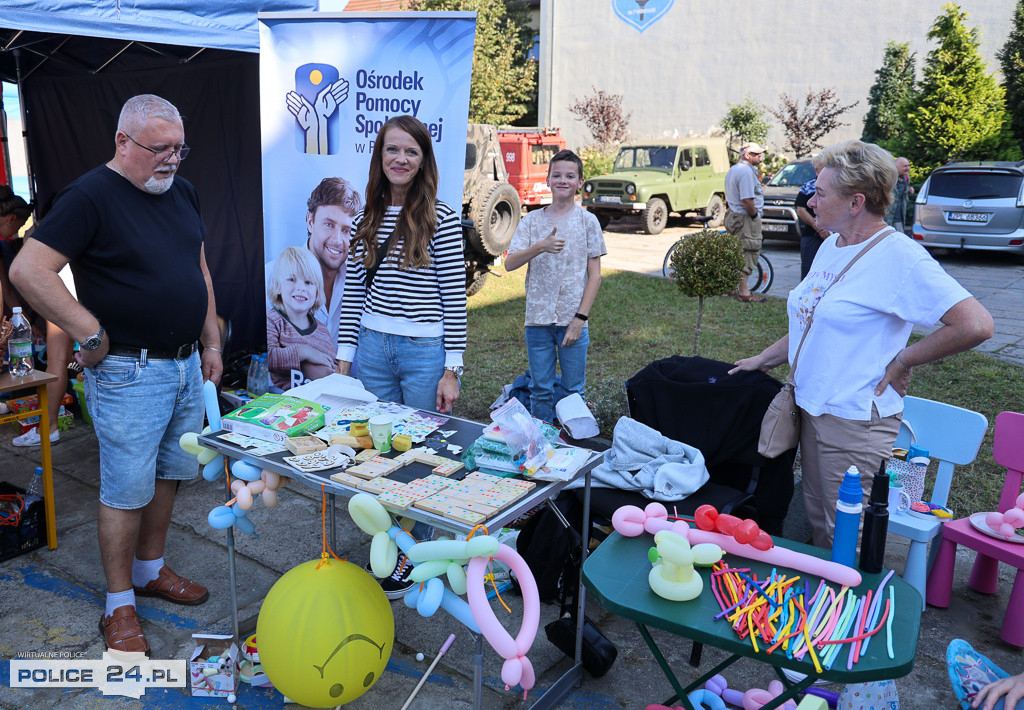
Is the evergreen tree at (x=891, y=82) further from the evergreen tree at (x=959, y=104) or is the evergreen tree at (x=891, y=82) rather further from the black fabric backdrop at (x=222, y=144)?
the black fabric backdrop at (x=222, y=144)

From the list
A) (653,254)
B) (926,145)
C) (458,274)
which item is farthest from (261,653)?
(926,145)

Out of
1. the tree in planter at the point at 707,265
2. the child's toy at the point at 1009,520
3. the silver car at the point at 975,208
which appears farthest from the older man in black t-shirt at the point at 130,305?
the silver car at the point at 975,208

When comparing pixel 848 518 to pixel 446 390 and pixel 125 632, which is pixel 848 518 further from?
pixel 125 632

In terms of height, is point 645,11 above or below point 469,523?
above

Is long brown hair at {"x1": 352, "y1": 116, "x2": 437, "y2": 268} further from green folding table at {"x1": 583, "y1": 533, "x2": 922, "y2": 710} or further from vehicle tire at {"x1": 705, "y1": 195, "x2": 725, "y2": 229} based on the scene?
vehicle tire at {"x1": 705, "y1": 195, "x2": 725, "y2": 229}

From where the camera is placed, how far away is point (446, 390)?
10.3ft

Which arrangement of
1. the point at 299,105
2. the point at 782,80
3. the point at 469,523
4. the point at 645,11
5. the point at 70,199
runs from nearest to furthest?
the point at 469,523
the point at 70,199
the point at 299,105
the point at 782,80
the point at 645,11

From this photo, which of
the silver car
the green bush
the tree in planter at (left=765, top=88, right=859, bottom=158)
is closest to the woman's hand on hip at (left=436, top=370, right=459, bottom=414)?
the silver car

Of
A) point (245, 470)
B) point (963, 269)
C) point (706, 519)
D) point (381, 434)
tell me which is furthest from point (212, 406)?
point (963, 269)

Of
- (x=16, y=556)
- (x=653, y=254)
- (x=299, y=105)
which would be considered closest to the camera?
(x=16, y=556)

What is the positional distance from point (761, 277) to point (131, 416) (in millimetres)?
8878

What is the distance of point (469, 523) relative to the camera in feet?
6.56

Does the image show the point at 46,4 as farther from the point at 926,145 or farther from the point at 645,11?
the point at 645,11

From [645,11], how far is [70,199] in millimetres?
24157
